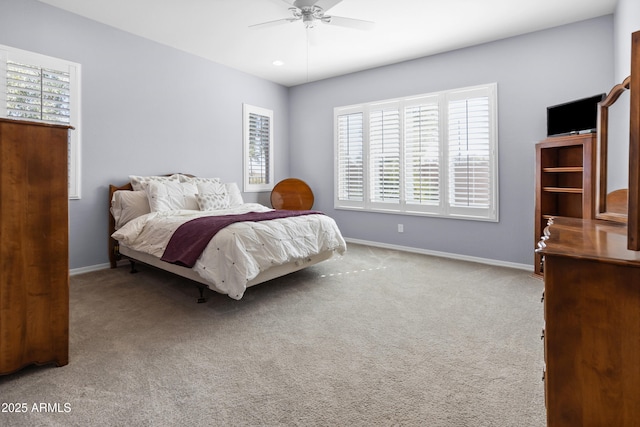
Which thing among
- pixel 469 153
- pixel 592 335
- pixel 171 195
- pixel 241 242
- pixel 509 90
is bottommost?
pixel 592 335

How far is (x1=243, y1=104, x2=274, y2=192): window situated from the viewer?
5684 mm

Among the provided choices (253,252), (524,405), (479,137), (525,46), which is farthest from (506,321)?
(525,46)

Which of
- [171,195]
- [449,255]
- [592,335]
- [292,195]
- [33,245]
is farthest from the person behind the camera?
[292,195]

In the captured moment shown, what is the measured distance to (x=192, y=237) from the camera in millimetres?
2922

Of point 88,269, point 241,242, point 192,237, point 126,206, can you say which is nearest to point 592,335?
point 241,242

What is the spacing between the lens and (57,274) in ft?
6.12

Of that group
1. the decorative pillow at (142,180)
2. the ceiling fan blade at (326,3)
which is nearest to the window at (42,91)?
the decorative pillow at (142,180)

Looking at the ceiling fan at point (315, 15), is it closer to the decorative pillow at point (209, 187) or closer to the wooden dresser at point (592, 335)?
the decorative pillow at point (209, 187)

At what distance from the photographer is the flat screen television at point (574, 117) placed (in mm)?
3271

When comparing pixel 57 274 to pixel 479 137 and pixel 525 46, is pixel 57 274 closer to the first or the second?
pixel 479 137

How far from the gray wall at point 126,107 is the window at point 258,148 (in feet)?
0.86

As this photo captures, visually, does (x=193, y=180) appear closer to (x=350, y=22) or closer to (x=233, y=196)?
(x=233, y=196)

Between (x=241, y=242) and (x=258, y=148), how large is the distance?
138 inches

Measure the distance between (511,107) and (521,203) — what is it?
118cm
